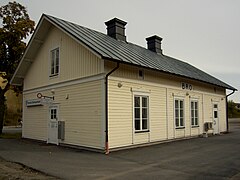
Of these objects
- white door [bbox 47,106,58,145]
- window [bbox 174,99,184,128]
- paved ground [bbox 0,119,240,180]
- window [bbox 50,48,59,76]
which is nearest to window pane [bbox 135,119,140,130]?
paved ground [bbox 0,119,240,180]

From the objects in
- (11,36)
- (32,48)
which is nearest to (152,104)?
(32,48)

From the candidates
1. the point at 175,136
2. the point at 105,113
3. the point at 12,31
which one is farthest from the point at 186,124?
the point at 12,31

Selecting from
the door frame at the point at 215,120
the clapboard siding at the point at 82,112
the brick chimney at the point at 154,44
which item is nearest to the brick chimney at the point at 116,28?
the brick chimney at the point at 154,44

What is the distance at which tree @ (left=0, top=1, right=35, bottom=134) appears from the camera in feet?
68.1

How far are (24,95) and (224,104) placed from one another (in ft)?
54.2

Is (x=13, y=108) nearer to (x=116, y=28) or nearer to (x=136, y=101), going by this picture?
(x=116, y=28)

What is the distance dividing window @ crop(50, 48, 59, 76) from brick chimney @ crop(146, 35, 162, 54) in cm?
889

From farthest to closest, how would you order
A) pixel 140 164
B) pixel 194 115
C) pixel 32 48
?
pixel 194 115, pixel 32 48, pixel 140 164

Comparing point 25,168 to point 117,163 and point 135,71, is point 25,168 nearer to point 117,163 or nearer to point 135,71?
point 117,163

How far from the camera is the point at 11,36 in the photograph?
20766mm

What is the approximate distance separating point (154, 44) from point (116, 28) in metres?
5.12

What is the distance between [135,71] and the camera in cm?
1336

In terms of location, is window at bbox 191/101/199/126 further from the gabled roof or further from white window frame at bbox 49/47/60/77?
white window frame at bbox 49/47/60/77

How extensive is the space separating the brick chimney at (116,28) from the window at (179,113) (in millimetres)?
5588
